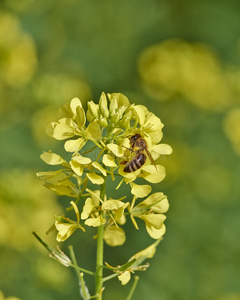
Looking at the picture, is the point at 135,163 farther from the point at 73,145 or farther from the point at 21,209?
the point at 21,209

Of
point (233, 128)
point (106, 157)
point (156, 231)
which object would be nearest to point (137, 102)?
point (233, 128)

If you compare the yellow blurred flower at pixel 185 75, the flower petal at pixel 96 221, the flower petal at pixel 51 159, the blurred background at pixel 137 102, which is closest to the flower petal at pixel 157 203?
the flower petal at pixel 96 221

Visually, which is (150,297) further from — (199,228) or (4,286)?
(4,286)

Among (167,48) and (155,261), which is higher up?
(167,48)

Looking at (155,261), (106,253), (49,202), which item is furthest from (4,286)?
(155,261)

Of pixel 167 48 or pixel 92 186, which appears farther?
pixel 167 48

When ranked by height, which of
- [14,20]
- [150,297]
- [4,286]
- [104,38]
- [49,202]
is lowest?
[150,297]

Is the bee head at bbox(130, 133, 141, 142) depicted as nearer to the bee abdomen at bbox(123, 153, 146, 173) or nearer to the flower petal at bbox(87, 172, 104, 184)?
the bee abdomen at bbox(123, 153, 146, 173)
